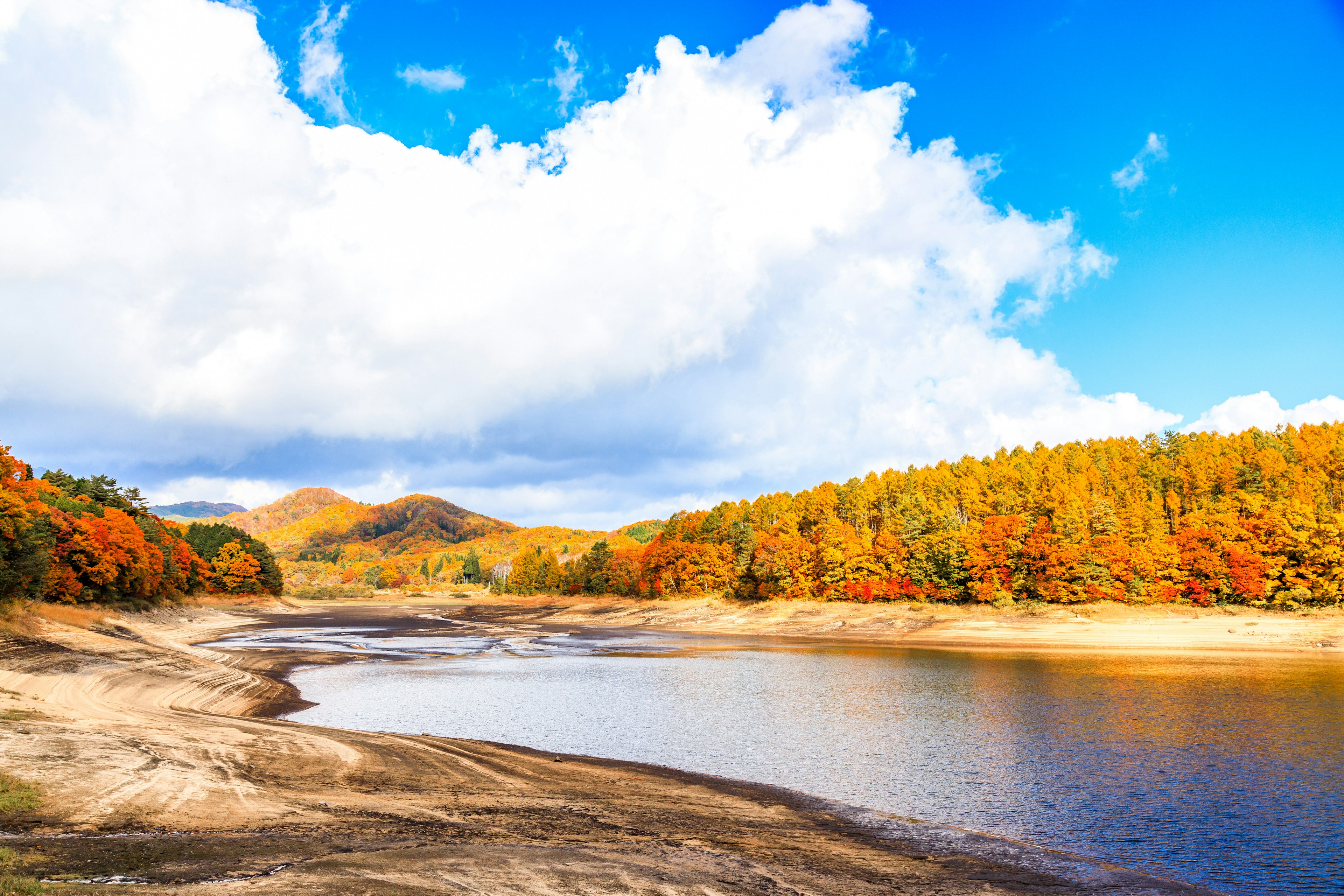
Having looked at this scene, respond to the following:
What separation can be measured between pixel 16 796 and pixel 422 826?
775 centimetres

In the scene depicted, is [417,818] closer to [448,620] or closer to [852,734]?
[852,734]

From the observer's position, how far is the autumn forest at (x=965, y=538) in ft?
238

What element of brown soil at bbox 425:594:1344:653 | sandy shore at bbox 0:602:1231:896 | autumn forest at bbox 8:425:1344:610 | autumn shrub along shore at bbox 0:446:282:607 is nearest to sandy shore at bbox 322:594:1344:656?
brown soil at bbox 425:594:1344:653

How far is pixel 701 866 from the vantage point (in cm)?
1384

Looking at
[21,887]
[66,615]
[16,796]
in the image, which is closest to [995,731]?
[21,887]

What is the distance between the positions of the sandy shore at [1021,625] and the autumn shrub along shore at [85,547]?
66.2 metres

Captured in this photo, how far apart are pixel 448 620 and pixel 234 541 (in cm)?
6166

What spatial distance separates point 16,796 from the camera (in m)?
13.6

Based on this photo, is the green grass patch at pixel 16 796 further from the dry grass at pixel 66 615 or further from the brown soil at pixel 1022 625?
the brown soil at pixel 1022 625

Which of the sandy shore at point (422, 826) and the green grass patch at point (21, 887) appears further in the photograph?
the sandy shore at point (422, 826)

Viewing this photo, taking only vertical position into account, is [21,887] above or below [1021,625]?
above

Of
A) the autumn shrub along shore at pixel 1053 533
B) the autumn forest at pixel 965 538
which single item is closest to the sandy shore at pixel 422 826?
the autumn forest at pixel 965 538

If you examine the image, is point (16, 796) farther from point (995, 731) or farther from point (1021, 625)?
point (1021, 625)

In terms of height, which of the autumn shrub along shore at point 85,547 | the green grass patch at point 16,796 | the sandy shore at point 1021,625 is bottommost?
the sandy shore at point 1021,625
